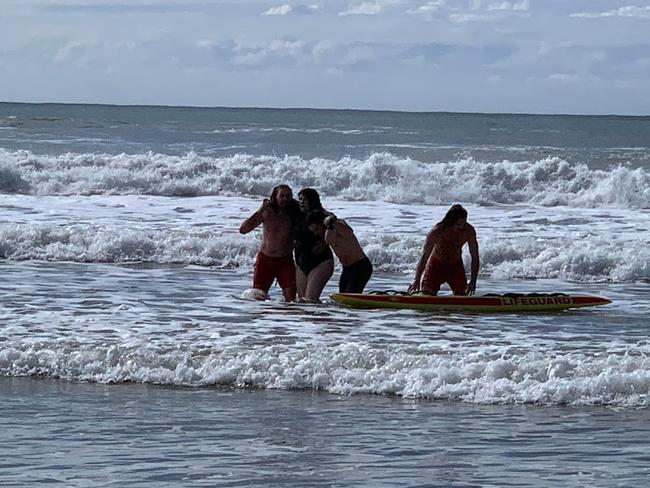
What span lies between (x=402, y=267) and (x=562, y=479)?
11701mm

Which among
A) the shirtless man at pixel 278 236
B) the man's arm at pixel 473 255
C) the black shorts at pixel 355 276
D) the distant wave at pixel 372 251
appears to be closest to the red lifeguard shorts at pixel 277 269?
the shirtless man at pixel 278 236

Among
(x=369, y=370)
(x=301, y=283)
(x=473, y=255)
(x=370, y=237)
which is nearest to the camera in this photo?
(x=369, y=370)

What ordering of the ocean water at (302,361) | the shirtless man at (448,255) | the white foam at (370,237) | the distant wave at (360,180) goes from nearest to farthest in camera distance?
the ocean water at (302,361)
the shirtless man at (448,255)
the white foam at (370,237)
the distant wave at (360,180)

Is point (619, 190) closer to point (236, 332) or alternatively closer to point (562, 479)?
point (236, 332)

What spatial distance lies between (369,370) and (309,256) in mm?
3713

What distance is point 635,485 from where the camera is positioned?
645cm

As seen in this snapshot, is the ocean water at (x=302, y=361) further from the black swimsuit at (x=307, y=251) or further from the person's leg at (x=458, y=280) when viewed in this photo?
the person's leg at (x=458, y=280)

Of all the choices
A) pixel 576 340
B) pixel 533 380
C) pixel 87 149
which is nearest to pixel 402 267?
pixel 576 340

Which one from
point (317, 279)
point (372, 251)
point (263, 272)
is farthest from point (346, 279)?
point (372, 251)

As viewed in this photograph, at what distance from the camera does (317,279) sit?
13.3 metres

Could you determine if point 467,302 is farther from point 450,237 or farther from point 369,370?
point 369,370

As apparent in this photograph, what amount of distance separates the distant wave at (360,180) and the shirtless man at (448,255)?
1464 centimetres

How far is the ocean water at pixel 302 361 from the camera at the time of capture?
6980mm

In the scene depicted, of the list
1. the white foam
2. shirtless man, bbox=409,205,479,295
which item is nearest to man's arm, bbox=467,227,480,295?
shirtless man, bbox=409,205,479,295
